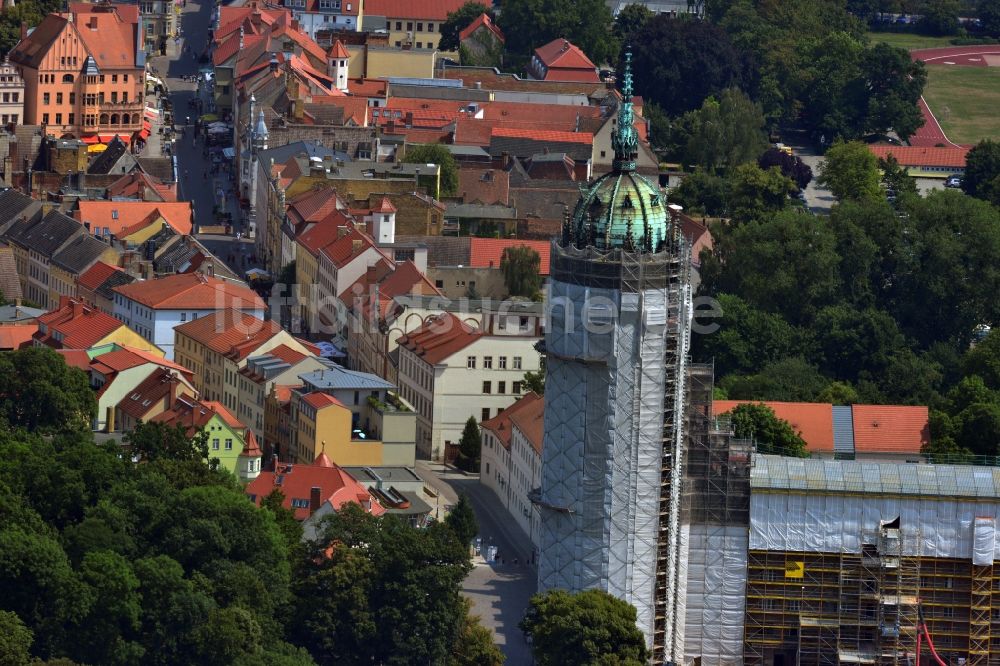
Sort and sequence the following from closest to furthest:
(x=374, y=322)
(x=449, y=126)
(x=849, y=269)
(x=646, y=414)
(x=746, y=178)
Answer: (x=646, y=414) < (x=374, y=322) < (x=849, y=269) < (x=746, y=178) < (x=449, y=126)

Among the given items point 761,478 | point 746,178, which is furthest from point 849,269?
point 761,478

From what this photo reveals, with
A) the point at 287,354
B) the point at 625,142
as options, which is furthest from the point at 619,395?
the point at 287,354

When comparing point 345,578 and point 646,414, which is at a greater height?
point 646,414

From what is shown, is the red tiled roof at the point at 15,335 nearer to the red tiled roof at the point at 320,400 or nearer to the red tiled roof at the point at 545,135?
the red tiled roof at the point at 320,400

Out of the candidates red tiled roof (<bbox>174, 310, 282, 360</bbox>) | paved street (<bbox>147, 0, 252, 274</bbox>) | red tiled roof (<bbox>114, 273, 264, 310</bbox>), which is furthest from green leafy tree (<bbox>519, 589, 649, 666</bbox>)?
paved street (<bbox>147, 0, 252, 274</bbox>)

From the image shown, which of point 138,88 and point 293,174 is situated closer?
point 293,174

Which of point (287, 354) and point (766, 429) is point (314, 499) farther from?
point (287, 354)

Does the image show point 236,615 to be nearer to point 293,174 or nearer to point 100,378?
point 100,378
